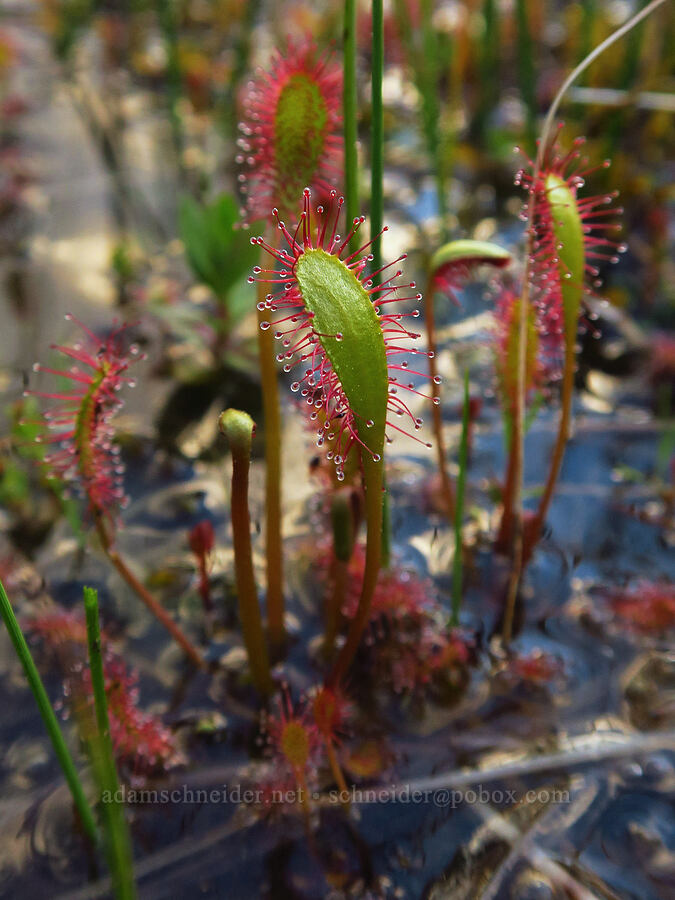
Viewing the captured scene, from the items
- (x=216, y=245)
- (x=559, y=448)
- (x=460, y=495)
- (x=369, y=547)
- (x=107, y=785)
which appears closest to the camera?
(x=107, y=785)

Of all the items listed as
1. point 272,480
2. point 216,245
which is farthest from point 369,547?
point 216,245

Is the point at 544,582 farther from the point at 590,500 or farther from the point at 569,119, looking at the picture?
the point at 569,119

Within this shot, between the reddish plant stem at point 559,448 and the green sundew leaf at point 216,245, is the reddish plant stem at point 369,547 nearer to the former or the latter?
the reddish plant stem at point 559,448

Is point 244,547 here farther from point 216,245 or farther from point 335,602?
point 216,245

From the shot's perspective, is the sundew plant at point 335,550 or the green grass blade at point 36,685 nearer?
the green grass blade at point 36,685

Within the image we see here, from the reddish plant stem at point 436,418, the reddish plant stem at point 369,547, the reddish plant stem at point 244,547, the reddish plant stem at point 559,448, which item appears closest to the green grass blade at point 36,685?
the reddish plant stem at point 244,547

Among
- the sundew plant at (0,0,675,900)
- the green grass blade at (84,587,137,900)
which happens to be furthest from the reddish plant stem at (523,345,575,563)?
the green grass blade at (84,587,137,900)
